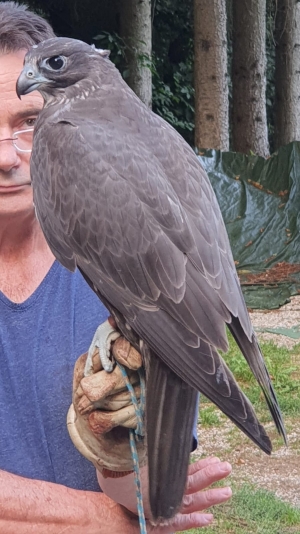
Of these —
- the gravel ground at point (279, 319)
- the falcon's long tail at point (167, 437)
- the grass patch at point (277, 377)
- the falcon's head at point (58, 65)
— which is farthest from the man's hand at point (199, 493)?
the gravel ground at point (279, 319)

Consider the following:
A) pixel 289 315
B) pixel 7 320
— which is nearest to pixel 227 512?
pixel 7 320

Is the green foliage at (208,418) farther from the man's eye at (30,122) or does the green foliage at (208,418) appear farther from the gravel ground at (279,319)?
the man's eye at (30,122)

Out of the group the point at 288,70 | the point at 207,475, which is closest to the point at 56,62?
the point at 207,475

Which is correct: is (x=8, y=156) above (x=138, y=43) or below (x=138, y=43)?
above

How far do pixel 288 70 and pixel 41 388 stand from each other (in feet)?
26.6

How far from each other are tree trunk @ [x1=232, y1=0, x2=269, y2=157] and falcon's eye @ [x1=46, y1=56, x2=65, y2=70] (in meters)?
6.63

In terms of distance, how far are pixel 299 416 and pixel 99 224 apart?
9.31ft

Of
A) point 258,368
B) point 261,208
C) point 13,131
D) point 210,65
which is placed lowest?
point 261,208

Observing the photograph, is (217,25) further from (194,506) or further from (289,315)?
(194,506)

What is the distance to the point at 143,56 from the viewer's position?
8.15 metres

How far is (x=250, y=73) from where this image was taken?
27.3ft

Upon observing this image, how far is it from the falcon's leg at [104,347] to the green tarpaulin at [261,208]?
189 inches

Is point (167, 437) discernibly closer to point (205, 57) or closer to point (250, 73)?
point (205, 57)

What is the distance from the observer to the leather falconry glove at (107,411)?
167 cm
